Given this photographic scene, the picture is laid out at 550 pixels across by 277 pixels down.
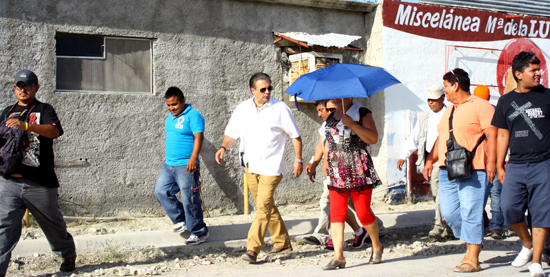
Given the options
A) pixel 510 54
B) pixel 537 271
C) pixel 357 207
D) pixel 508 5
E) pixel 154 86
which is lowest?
pixel 537 271

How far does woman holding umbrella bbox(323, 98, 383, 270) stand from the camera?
15.6 feet

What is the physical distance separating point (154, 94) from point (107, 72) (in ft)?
2.39

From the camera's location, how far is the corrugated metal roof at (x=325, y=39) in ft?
26.7

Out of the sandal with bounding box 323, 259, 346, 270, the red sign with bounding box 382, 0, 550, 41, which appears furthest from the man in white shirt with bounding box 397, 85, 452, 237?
the red sign with bounding box 382, 0, 550, 41

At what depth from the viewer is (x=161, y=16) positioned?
754cm

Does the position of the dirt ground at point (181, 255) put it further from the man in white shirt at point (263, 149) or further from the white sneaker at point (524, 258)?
the white sneaker at point (524, 258)

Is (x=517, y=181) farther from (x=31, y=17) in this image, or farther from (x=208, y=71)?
(x=31, y=17)

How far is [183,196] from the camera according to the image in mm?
5789

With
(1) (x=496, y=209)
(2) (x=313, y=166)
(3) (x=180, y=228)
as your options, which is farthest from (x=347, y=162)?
(1) (x=496, y=209)

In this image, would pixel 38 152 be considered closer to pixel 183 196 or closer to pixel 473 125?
pixel 183 196

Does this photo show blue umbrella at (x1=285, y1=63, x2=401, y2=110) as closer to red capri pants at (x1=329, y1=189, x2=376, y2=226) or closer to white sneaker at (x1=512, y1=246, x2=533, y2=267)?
red capri pants at (x1=329, y1=189, x2=376, y2=226)

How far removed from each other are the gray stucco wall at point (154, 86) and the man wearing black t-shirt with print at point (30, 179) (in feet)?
8.22

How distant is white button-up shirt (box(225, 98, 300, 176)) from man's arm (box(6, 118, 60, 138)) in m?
1.89

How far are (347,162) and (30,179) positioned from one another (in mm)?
2834
